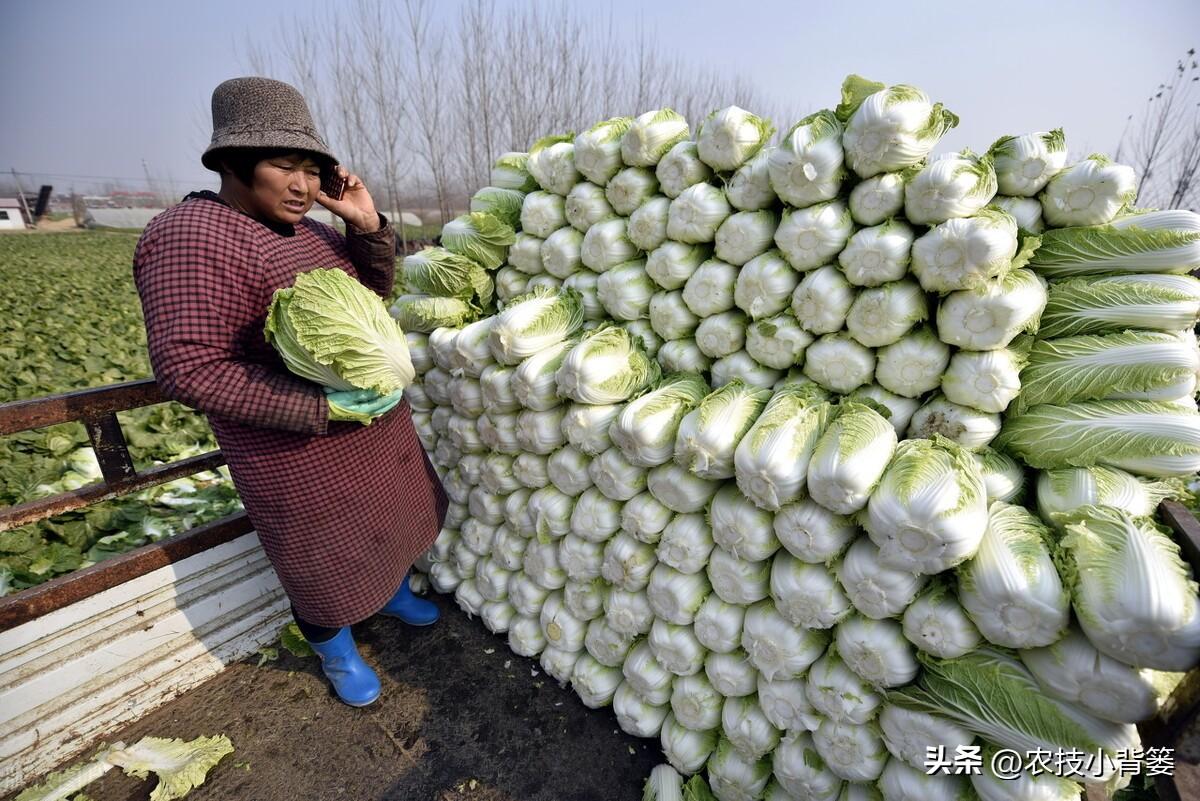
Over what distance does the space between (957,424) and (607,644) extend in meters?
2.03

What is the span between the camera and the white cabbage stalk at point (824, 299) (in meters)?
2.23

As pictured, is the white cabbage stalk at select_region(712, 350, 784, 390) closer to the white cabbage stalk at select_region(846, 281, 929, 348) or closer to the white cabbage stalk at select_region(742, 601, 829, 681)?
the white cabbage stalk at select_region(846, 281, 929, 348)

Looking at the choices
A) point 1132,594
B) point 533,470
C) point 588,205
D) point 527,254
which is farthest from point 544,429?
point 1132,594

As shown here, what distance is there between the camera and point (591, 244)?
2873mm

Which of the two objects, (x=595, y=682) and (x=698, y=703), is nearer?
(x=698, y=703)

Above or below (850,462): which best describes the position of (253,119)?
above

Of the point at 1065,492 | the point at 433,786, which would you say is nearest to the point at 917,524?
the point at 1065,492

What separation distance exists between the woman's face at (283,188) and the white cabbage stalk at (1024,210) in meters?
3.04

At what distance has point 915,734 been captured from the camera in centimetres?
194

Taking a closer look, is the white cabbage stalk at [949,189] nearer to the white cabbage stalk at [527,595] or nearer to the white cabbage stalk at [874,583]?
the white cabbage stalk at [874,583]

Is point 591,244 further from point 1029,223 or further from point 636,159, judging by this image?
point 1029,223

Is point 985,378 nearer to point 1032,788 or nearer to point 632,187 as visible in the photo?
point 1032,788

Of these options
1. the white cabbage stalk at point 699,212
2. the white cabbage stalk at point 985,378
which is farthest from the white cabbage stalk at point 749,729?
the white cabbage stalk at point 699,212

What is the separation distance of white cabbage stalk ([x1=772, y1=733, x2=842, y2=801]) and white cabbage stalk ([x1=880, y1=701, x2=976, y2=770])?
362 mm
